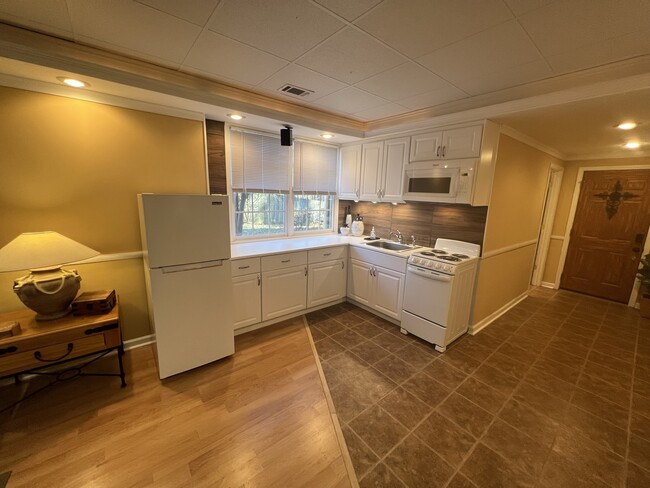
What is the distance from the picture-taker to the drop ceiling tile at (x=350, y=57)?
1.60m

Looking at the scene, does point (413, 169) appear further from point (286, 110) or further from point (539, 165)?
point (539, 165)

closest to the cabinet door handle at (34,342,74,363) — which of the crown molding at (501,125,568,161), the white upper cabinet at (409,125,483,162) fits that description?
the white upper cabinet at (409,125,483,162)

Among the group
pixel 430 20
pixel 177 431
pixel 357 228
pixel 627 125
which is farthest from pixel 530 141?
pixel 177 431

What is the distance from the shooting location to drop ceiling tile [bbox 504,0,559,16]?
1234 mm

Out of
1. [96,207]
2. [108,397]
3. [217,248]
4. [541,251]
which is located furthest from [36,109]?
[541,251]

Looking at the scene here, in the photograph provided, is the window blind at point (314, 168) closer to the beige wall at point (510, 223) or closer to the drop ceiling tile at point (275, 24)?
the drop ceiling tile at point (275, 24)

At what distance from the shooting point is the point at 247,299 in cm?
282

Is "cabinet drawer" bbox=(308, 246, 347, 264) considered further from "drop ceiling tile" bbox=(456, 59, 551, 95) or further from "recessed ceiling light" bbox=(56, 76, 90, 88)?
"recessed ceiling light" bbox=(56, 76, 90, 88)

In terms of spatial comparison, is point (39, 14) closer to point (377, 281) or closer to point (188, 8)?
point (188, 8)

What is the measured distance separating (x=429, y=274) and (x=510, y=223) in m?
1.50

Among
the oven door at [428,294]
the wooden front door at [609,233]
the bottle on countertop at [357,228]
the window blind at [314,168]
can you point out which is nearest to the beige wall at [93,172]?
the window blind at [314,168]

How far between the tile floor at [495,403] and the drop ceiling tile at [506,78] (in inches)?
99.1

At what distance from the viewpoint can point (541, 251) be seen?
185 inches

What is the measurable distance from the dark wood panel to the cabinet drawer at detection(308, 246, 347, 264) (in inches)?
52.3
